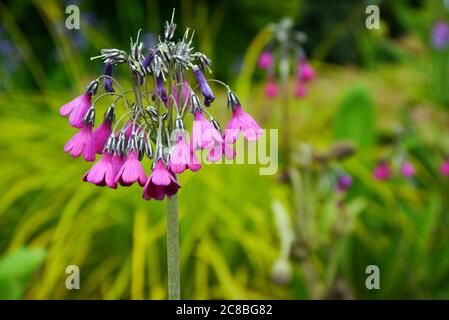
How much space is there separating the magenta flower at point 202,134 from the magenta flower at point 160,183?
7 cm

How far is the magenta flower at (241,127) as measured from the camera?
1.46 metres

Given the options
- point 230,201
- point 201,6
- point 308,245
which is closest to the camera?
point 308,245

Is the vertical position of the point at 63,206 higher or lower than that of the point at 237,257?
higher

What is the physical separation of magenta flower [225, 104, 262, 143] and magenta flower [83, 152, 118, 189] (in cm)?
25

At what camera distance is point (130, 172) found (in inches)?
53.4

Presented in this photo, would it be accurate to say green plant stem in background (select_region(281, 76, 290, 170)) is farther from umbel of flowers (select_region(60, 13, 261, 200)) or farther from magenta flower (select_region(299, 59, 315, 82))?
umbel of flowers (select_region(60, 13, 261, 200))

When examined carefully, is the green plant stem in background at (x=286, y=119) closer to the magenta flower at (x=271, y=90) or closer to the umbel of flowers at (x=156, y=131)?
the magenta flower at (x=271, y=90)

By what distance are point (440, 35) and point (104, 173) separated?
4215mm

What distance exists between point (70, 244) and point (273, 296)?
3.30ft

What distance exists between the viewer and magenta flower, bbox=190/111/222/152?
4.47 feet

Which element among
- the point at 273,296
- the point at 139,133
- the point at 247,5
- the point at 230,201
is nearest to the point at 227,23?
the point at 247,5

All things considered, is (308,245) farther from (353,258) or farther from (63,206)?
(63,206)

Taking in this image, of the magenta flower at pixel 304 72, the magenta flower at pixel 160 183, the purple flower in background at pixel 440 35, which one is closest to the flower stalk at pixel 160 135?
the magenta flower at pixel 160 183

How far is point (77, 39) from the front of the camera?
5672mm
